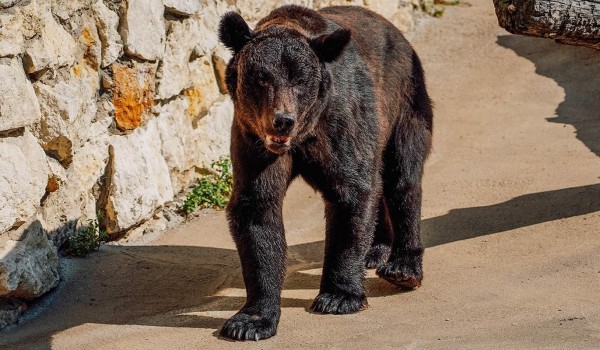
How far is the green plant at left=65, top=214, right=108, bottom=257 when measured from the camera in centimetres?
716

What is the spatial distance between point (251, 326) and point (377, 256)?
191 cm

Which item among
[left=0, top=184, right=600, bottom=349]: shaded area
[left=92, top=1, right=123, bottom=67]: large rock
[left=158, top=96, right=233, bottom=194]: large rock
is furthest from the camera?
[left=158, top=96, right=233, bottom=194]: large rock

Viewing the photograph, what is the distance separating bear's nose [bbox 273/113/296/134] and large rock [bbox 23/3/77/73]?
1.91 m

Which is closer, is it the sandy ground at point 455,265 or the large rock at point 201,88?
the sandy ground at point 455,265

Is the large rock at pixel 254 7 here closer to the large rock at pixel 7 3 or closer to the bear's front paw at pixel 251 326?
the large rock at pixel 7 3

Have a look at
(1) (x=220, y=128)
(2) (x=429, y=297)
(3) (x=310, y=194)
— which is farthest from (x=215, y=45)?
(2) (x=429, y=297)

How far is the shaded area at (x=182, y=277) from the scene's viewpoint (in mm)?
6281

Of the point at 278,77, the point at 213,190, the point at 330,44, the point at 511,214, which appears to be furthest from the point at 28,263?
the point at 511,214

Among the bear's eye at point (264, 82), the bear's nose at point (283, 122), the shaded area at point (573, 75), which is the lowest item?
the shaded area at point (573, 75)

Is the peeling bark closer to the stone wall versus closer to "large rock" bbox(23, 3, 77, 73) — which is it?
the stone wall

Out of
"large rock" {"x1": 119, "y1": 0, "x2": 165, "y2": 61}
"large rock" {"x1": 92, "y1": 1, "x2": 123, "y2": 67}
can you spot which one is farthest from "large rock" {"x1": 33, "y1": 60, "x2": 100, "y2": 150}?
"large rock" {"x1": 119, "y1": 0, "x2": 165, "y2": 61}

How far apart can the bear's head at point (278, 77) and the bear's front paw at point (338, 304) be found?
1050mm


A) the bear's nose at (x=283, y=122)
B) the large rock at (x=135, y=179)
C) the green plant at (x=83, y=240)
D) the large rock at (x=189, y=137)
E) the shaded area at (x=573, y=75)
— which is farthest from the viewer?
the shaded area at (x=573, y=75)

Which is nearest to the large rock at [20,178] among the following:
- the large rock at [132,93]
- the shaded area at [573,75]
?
→ the large rock at [132,93]
